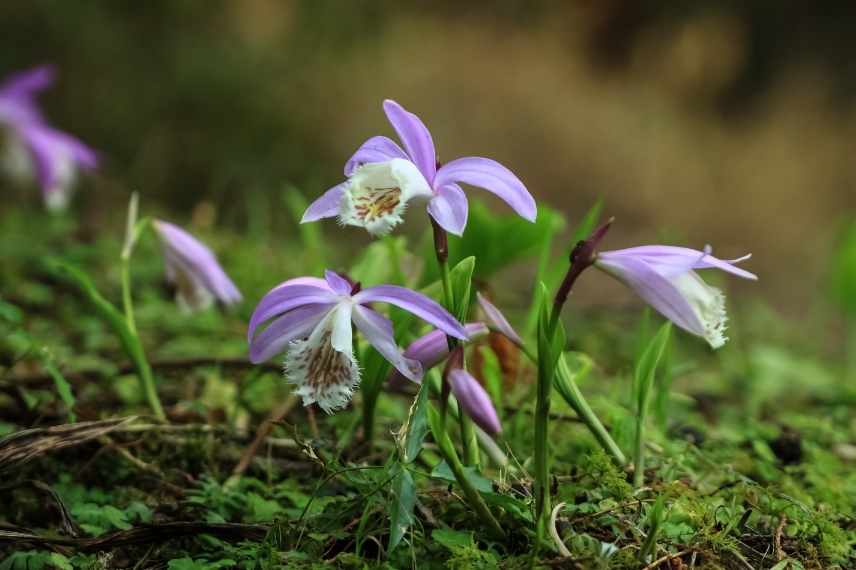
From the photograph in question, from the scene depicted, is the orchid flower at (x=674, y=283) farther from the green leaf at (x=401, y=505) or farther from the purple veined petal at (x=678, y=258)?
the green leaf at (x=401, y=505)

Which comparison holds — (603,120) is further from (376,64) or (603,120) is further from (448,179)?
(448,179)

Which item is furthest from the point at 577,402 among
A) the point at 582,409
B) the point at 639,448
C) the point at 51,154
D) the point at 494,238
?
the point at 51,154

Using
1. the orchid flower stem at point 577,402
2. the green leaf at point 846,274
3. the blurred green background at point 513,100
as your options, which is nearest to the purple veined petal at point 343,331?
the orchid flower stem at point 577,402

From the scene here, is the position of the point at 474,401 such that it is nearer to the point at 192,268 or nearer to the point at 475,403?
the point at 475,403

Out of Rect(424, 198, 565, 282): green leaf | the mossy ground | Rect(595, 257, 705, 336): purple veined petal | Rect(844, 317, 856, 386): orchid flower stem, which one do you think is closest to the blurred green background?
Rect(844, 317, 856, 386): orchid flower stem

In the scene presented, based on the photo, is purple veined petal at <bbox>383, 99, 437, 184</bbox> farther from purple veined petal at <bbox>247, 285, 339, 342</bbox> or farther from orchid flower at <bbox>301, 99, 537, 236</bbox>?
purple veined petal at <bbox>247, 285, 339, 342</bbox>

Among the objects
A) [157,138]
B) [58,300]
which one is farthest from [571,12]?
[58,300]
